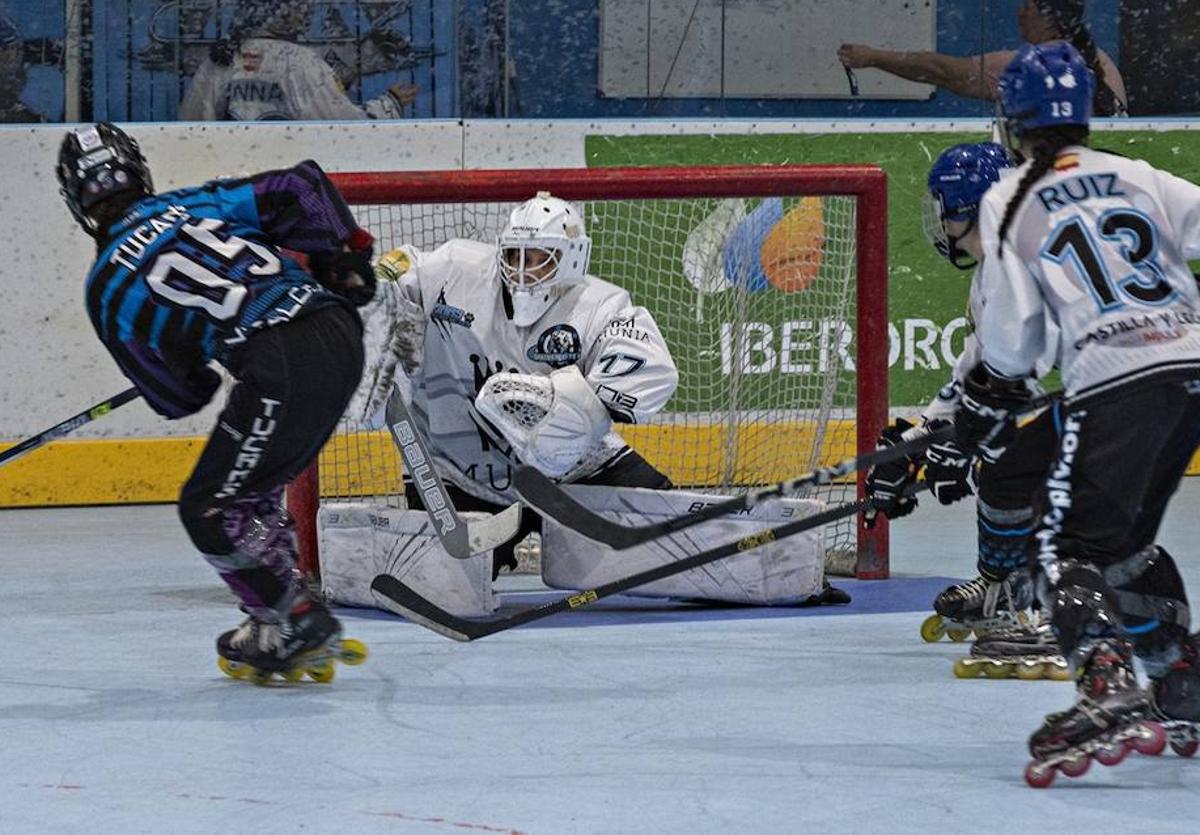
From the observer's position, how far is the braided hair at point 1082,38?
6879mm

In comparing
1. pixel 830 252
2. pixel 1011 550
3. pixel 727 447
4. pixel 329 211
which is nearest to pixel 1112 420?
pixel 1011 550

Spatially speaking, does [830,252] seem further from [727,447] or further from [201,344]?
[201,344]

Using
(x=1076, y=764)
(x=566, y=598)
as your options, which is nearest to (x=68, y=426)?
(x=566, y=598)

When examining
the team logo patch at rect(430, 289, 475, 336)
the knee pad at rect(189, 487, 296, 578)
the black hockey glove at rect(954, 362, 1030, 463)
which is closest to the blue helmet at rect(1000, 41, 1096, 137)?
the black hockey glove at rect(954, 362, 1030, 463)

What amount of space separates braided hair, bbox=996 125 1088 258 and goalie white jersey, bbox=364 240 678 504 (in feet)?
5.47

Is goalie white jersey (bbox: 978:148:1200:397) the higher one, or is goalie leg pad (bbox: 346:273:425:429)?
goalie white jersey (bbox: 978:148:1200:397)

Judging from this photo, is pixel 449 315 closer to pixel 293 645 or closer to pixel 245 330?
pixel 245 330

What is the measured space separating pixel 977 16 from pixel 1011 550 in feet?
11.1

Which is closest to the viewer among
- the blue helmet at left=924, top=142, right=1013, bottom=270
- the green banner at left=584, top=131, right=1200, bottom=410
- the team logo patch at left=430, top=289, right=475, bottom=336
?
the blue helmet at left=924, top=142, right=1013, bottom=270

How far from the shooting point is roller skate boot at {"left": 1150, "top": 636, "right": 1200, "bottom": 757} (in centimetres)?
304

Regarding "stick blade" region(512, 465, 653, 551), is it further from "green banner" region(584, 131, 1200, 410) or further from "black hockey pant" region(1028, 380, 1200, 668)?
"green banner" region(584, 131, 1200, 410)

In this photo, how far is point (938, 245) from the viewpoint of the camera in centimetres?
405

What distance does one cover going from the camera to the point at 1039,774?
2.84 metres

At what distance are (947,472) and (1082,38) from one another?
348 centimetres
